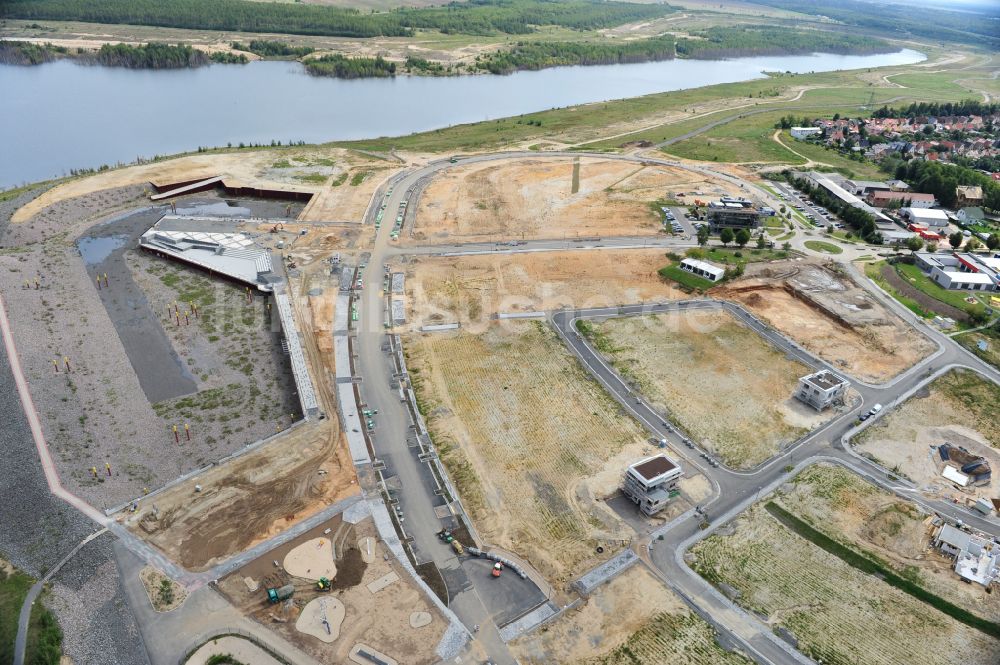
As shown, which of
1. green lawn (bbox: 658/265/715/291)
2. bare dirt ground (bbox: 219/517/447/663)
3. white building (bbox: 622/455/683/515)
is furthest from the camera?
green lawn (bbox: 658/265/715/291)

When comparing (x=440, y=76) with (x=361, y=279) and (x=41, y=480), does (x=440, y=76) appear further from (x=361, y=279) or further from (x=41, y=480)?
(x=41, y=480)

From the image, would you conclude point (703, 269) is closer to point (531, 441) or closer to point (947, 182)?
point (531, 441)

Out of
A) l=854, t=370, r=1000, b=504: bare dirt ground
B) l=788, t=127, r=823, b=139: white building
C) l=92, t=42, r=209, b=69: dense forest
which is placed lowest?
l=854, t=370, r=1000, b=504: bare dirt ground

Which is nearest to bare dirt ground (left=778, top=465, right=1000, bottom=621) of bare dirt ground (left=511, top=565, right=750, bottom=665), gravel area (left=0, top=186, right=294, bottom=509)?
bare dirt ground (left=511, top=565, right=750, bottom=665)

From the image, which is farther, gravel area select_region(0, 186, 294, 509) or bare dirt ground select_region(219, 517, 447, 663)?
gravel area select_region(0, 186, 294, 509)

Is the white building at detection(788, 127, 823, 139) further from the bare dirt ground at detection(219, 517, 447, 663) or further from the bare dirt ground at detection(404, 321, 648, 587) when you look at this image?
the bare dirt ground at detection(219, 517, 447, 663)

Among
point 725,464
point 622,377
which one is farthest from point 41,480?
point 725,464

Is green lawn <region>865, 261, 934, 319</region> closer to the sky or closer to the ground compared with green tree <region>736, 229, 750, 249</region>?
closer to the ground
